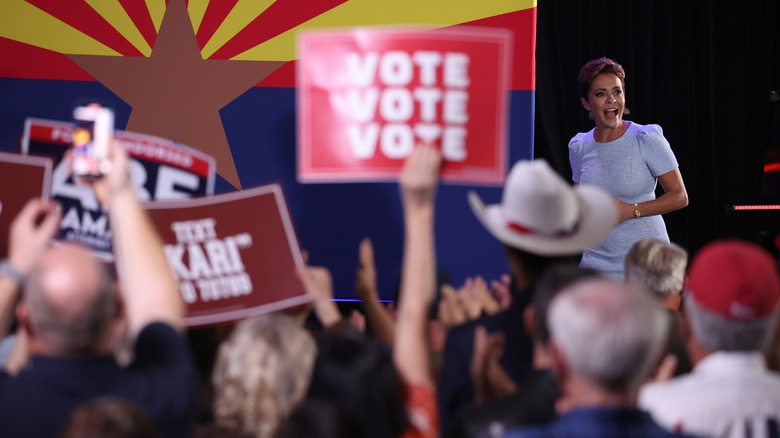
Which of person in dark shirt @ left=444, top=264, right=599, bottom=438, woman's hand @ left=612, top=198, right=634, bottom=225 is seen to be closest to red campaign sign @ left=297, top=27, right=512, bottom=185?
person in dark shirt @ left=444, top=264, right=599, bottom=438

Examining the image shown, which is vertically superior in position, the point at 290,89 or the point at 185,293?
the point at 290,89

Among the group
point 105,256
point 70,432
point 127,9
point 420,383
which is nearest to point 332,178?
point 105,256

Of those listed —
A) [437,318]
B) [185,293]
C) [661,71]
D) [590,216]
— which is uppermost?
[661,71]

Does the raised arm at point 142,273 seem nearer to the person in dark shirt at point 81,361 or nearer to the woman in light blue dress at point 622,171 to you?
the person in dark shirt at point 81,361

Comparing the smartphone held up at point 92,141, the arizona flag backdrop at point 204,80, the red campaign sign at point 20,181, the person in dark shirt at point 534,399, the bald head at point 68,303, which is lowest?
the person in dark shirt at point 534,399

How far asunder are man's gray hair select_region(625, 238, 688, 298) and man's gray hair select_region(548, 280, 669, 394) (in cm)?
106

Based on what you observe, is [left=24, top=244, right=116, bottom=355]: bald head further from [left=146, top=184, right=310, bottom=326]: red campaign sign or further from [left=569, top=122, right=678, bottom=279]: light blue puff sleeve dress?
[left=569, top=122, right=678, bottom=279]: light blue puff sleeve dress

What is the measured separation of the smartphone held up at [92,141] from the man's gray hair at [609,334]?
1.08m

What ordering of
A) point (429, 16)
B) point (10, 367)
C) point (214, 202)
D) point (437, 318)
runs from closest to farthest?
point (10, 367) → point (214, 202) → point (437, 318) → point (429, 16)

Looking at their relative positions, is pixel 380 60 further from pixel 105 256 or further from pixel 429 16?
pixel 429 16

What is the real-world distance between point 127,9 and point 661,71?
2855 millimetres

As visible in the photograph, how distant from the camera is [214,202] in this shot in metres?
2.20

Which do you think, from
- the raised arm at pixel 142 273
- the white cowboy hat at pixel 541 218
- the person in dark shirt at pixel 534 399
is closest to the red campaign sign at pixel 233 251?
the raised arm at pixel 142 273

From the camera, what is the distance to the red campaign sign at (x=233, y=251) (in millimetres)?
2137
